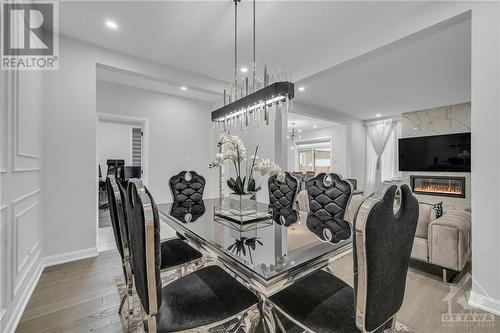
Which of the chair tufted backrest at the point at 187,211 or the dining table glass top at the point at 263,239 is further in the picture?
the chair tufted backrest at the point at 187,211

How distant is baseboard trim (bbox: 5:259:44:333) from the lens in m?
1.45

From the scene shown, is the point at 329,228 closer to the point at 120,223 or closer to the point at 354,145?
the point at 120,223

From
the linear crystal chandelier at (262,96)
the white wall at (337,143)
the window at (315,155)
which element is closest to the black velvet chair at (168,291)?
the linear crystal chandelier at (262,96)

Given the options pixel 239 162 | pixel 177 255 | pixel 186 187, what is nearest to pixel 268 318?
pixel 177 255

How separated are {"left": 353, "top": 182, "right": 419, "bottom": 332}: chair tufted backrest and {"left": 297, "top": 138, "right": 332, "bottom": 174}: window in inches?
331

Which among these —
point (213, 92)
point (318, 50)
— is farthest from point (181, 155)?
point (318, 50)

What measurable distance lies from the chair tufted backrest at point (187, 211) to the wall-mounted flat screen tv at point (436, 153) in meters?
5.81

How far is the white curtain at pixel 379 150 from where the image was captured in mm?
6719

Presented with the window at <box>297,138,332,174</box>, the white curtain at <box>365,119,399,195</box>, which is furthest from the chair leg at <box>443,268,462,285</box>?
the window at <box>297,138,332,174</box>

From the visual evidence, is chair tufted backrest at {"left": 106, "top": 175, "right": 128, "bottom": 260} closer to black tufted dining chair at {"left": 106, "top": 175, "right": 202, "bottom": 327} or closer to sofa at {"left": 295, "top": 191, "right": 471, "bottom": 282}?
black tufted dining chair at {"left": 106, "top": 175, "right": 202, "bottom": 327}

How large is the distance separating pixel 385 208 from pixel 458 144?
6052 mm

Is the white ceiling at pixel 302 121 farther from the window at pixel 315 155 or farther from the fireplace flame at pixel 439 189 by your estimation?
the fireplace flame at pixel 439 189

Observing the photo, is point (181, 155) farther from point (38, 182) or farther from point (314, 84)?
point (314, 84)

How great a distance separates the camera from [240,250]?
116 centimetres
